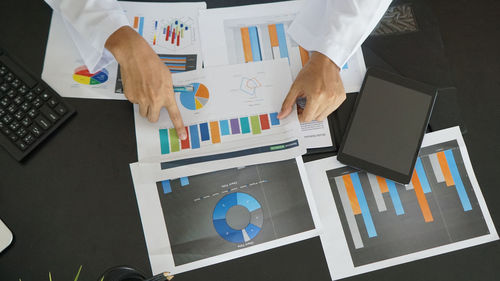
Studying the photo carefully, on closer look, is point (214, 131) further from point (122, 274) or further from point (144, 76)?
point (122, 274)

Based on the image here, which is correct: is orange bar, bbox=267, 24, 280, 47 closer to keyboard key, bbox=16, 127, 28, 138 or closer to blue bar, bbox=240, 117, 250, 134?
blue bar, bbox=240, 117, 250, 134

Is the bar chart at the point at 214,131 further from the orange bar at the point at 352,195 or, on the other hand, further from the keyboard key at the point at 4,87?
the keyboard key at the point at 4,87

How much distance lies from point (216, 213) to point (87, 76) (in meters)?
0.41

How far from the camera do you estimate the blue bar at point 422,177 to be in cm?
74

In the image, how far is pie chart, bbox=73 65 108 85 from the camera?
2.52ft

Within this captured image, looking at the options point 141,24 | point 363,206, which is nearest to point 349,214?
point 363,206

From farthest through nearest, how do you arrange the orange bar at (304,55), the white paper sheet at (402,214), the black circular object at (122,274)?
the orange bar at (304,55), the white paper sheet at (402,214), the black circular object at (122,274)

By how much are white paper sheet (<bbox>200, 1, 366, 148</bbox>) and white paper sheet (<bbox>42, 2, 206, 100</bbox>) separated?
3 centimetres

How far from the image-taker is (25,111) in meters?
0.72

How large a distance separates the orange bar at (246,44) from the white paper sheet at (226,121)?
2 cm

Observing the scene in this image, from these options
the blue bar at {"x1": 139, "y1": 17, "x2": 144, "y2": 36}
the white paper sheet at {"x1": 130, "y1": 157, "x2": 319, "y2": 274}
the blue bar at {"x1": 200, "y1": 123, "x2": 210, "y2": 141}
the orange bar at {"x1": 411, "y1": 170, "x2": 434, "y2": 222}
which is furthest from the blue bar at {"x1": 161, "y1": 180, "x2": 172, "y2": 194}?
the orange bar at {"x1": 411, "y1": 170, "x2": 434, "y2": 222}

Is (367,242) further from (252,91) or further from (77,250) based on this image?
(77,250)

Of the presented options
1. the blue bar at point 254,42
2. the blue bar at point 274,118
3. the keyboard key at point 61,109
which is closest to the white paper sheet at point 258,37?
the blue bar at point 254,42

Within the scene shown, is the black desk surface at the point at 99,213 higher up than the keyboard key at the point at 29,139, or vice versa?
the keyboard key at the point at 29,139
